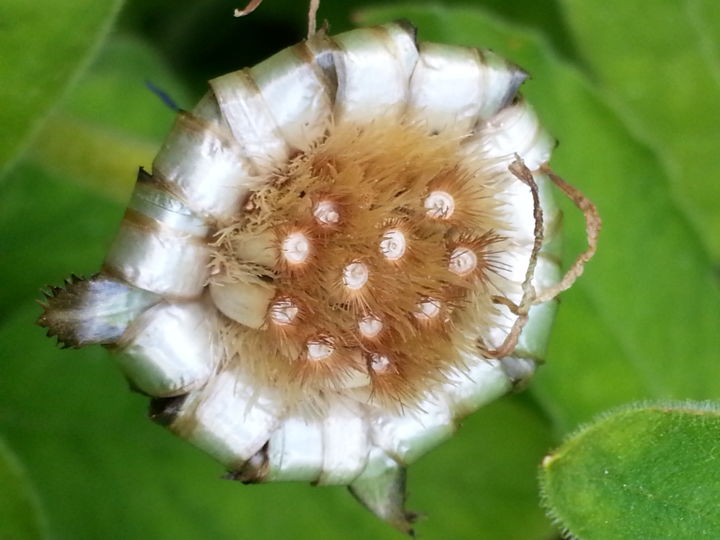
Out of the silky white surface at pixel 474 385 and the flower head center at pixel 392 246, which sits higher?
the flower head center at pixel 392 246

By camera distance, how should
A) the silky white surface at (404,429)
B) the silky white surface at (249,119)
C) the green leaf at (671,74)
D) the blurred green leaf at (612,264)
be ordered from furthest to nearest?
the green leaf at (671,74) < the blurred green leaf at (612,264) < the silky white surface at (404,429) < the silky white surface at (249,119)

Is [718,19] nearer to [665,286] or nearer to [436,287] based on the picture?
[665,286]

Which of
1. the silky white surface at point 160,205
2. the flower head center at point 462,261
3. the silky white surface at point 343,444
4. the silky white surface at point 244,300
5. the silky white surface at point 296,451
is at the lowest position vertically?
the silky white surface at point 343,444

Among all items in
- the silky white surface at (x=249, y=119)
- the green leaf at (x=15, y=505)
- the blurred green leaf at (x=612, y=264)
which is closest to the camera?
the silky white surface at (x=249, y=119)

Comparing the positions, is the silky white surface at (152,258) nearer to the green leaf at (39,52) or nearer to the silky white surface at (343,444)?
the silky white surface at (343,444)

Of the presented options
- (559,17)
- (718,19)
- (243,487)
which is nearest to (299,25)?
(559,17)

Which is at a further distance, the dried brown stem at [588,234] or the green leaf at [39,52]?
the green leaf at [39,52]

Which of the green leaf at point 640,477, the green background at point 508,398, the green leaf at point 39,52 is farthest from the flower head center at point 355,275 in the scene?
the green background at point 508,398
